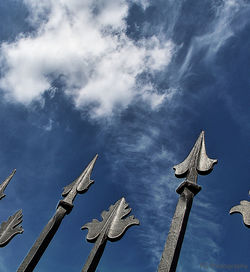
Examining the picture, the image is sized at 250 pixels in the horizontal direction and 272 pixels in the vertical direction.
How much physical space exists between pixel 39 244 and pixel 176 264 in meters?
1.86

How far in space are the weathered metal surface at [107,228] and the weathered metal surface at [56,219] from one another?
389 mm

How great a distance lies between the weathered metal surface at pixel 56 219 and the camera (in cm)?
317

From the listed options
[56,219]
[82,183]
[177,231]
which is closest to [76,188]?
[82,183]

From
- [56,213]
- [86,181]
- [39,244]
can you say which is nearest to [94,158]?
[86,181]

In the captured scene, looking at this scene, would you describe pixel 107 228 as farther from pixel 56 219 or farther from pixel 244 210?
pixel 244 210

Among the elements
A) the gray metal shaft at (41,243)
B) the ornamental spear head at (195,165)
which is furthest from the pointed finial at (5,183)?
the ornamental spear head at (195,165)

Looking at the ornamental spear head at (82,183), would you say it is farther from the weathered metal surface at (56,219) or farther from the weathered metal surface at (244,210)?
the weathered metal surface at (244,210)

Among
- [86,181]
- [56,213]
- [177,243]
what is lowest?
[177,243]

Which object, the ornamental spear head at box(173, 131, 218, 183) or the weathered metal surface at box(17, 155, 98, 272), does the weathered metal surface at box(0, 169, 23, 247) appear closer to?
the weathered metal surface at box(17, 155, 98, 272)

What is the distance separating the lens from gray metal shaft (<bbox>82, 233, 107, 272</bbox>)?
112 inches

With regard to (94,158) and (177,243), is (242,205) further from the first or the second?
(94,158)

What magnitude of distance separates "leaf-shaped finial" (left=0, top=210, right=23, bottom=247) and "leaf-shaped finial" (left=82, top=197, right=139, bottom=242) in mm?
1692

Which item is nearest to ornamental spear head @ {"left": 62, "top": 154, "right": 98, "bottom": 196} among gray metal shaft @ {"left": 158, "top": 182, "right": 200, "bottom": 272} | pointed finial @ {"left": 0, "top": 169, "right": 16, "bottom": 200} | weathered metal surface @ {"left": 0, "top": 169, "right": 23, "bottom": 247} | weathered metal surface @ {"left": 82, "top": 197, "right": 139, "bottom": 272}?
weathered metal surface @ {"left": 82, "top": 197, "right": 139, "bottom": 272}

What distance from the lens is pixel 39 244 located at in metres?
3.25
